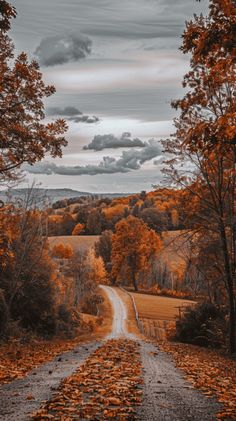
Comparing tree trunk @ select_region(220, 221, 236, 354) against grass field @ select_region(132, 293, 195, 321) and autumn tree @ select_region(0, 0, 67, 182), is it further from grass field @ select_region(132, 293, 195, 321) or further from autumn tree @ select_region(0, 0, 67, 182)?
grass field @ select_region(132, 293, 195, 321)

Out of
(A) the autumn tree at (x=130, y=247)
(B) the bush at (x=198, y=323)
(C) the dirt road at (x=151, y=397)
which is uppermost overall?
(A) the autumn tree at (x=130, y=247)

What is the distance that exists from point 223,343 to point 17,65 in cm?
1764

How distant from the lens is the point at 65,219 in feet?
472

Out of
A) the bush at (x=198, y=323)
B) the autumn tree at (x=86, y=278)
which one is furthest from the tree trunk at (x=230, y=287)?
the autumn tree at (x=86, y=278)

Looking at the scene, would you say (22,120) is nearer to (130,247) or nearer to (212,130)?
(212,130)

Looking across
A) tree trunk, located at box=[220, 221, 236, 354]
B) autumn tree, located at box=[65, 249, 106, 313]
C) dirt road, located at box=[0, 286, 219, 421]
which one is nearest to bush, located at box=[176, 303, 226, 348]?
tree trunk, located at box=[220, 221, 236, 354]

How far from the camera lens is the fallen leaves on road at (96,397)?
6.16 m

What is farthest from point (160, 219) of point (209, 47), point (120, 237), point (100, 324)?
point (209, 47)

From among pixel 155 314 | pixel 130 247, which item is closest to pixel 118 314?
pixel 155 314

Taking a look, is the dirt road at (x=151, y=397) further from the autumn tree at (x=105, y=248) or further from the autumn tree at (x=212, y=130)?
the autumn tree at (x=105, y=248)

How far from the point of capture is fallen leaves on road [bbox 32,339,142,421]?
20.2ft

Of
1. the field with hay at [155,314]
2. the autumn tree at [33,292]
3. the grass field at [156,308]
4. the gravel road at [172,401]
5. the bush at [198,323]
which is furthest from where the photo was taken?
the grass field at [156,308]

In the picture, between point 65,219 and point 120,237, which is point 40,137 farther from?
point 65,219

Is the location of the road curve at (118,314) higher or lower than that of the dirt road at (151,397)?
lower
